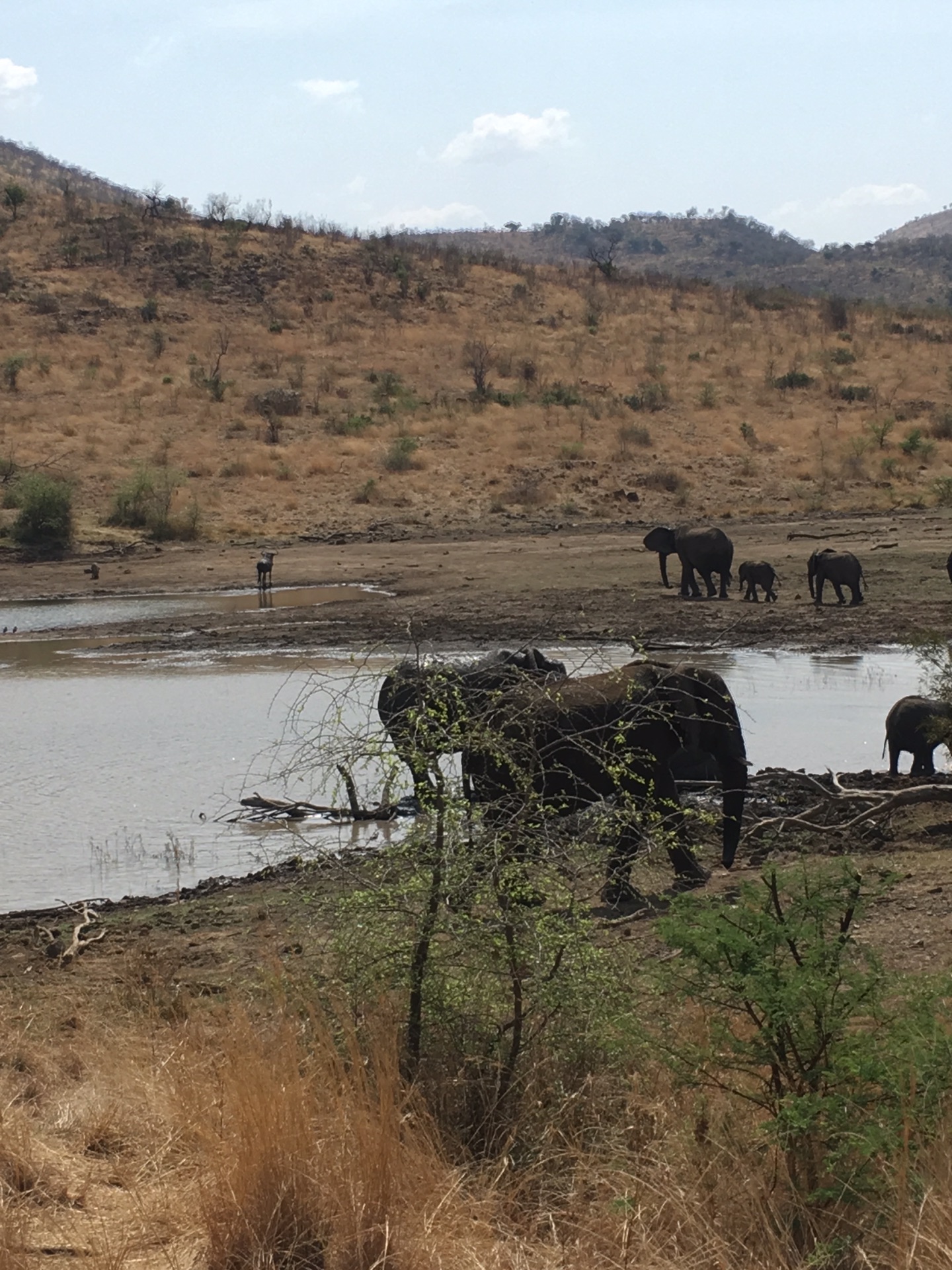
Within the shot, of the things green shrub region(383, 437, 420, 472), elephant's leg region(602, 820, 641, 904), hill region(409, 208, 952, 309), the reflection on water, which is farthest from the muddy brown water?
hill region(409, 208, 952, 309)

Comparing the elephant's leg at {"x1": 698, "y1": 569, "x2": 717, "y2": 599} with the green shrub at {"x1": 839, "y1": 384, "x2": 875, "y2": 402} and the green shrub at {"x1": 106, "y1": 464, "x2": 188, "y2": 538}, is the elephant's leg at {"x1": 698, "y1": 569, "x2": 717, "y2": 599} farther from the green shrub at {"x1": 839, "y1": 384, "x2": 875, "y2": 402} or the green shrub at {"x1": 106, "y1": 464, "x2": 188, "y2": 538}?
the green shrub at {"x1": 839, "y1": 384, "x2": 875, "y2": 402}

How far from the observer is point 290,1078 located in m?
4.43

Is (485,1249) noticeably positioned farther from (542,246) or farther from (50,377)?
(542,246)

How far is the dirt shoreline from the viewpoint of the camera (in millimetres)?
18312

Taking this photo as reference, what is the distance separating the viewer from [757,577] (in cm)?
2028

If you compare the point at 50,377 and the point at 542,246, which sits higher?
the point at 542,246

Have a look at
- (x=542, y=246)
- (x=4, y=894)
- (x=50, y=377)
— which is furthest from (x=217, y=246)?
(x=542, y=246)

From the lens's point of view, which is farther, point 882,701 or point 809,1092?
point 882,701

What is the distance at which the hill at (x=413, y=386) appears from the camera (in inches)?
1214

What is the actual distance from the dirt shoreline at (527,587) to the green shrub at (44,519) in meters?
0.98

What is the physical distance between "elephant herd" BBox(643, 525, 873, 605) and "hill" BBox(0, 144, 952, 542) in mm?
7059

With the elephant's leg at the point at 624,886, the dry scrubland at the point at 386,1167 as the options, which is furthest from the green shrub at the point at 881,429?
the dry scrubland at the point at 386,1167

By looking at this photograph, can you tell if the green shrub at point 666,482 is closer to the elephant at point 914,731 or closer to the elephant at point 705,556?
the elephant at point 705,556

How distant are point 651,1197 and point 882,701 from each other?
10981 millimetres
